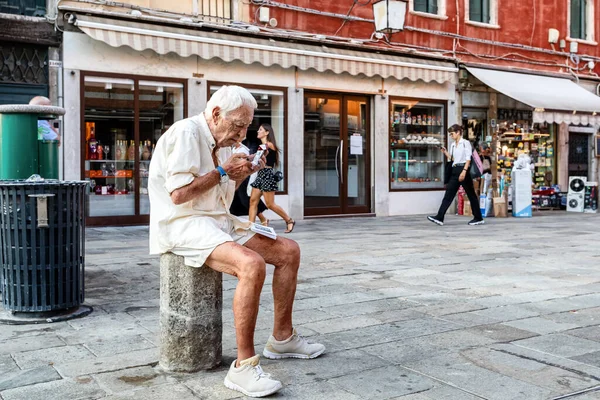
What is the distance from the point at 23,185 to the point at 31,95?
24.3 ft

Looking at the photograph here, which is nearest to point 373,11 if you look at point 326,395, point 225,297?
point 225,297

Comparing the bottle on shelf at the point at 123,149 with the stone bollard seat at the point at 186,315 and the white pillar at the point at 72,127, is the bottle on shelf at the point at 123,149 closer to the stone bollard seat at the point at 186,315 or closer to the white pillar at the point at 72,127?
the white pillar at the point at 72,127

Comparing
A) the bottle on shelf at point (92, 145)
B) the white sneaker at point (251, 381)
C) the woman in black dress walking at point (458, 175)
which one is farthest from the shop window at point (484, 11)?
A: the white sneaker at point (251, 381)

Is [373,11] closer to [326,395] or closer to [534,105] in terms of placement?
[534,105]

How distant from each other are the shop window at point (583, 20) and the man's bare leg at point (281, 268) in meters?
18.3

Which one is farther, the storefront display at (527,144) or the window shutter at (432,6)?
the storefront display at (527,144)

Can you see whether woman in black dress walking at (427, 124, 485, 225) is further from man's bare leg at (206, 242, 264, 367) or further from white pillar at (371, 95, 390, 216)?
man's bare leg at (206, 242, 264, 367)

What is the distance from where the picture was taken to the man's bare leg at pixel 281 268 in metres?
3.86

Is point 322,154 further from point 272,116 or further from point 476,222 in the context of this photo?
point 476,222

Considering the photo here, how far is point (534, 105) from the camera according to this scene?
1534 centimetres

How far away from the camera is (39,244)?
16.0ft

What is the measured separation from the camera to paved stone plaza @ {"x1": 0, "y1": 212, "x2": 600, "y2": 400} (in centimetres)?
353

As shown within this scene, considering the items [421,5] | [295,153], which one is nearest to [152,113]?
[295,153]

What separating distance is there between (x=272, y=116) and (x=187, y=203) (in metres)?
10.8
